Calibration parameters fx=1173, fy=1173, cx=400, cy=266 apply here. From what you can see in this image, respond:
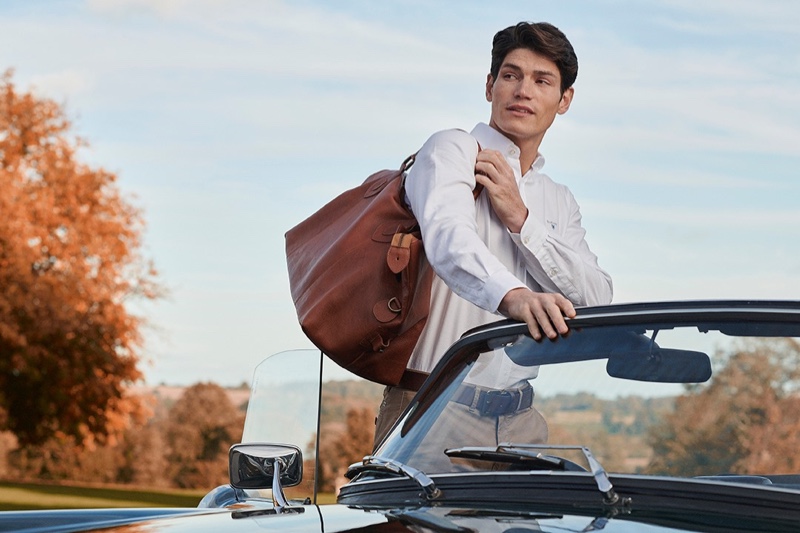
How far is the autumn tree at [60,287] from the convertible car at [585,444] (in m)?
17.8

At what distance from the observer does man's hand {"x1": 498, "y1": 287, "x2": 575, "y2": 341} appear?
301 cm

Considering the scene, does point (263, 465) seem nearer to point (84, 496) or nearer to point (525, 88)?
point (525, 88)

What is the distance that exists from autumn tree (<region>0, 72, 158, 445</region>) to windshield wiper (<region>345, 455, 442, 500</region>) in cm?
1780

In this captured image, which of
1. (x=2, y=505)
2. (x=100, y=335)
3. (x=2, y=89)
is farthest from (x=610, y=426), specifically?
(x=2, y=89)

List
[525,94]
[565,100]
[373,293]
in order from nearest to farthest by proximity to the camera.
A: [373,293], [525,94], [565,100]

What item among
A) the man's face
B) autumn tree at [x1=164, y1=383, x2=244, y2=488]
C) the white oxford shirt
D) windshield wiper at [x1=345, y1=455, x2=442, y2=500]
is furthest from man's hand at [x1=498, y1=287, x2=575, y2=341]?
autumn tree at [x1=164, y1=383, x2=244, y2=488]

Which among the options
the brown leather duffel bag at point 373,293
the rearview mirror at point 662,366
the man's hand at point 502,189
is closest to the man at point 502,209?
the man's hand at point 502,189

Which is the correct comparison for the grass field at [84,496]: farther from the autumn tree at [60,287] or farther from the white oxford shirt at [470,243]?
the white oxford shirt at [470,243]

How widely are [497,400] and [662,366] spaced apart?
43cm

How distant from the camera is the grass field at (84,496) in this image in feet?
62.6

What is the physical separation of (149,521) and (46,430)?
18602 millimetres

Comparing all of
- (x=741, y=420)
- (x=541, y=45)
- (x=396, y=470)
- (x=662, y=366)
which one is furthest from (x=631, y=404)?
(x=541, y=45)

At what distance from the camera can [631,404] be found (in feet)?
9.57

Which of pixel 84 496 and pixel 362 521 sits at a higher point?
pixel 362 521
